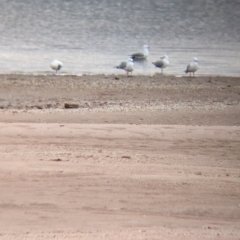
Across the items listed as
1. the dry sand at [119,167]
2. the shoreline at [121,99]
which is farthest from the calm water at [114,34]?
the dry sand at [119,167]

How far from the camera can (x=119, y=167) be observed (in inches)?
359

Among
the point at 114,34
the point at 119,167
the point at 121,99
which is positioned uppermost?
the point at 114,34

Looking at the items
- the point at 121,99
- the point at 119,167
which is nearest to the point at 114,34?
the point at 121,99

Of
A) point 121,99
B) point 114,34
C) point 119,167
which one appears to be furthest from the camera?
point 114,34

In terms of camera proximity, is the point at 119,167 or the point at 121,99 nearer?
the point at 119,167

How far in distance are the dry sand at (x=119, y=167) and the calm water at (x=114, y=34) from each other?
6087mm

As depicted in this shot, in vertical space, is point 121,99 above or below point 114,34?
below

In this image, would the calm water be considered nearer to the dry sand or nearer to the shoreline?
the shoreline

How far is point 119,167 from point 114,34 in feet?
67.3

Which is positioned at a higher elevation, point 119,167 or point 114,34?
point 114,34

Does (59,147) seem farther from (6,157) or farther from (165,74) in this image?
(165,74)

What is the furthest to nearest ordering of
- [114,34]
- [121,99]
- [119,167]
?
1. [114,34]
2. [121,99]
3. [119,167]

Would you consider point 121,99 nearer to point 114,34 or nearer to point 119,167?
point 119,167

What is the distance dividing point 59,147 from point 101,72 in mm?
9605
